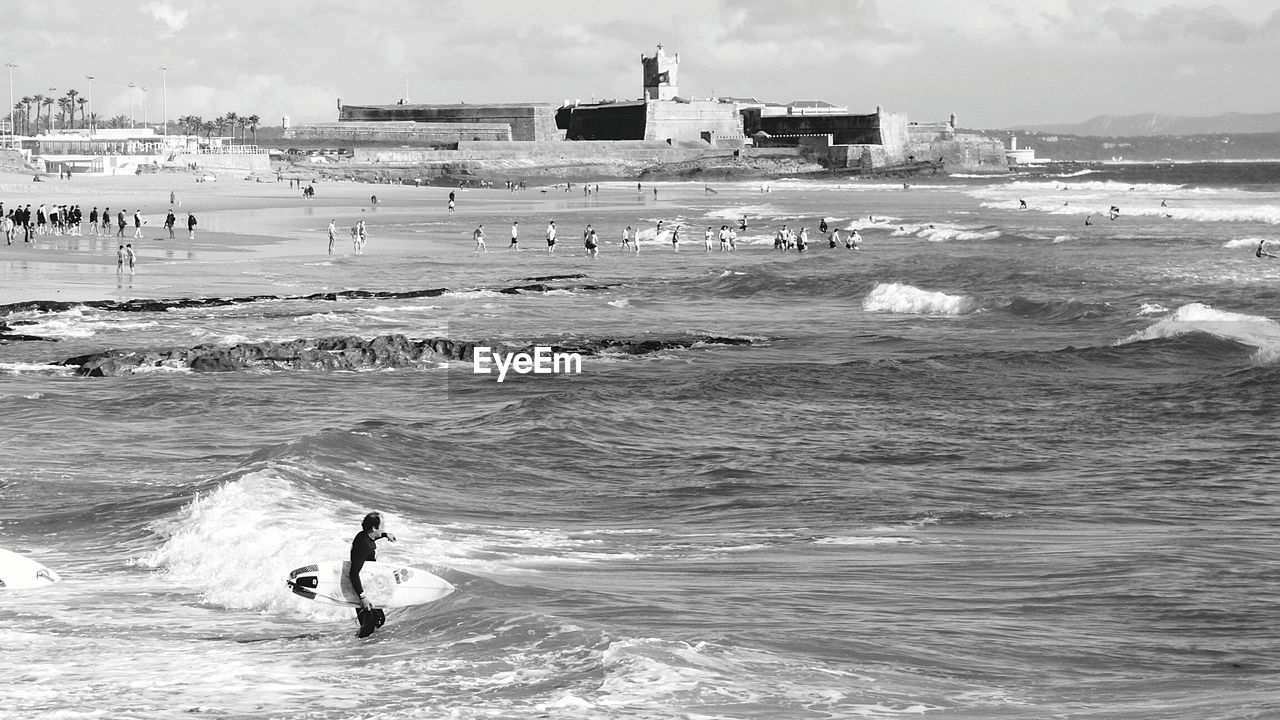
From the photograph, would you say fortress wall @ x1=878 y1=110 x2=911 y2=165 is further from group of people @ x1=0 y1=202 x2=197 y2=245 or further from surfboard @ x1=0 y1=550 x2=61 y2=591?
surfboard @ x1=0 y1=550 x2=61 y2=591

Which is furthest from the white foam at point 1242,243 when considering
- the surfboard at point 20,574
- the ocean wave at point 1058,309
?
the surfboard at point 20,574

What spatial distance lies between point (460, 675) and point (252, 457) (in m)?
6.66

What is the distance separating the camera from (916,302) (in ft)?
98.8

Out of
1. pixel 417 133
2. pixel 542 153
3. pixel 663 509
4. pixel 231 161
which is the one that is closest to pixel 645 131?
pixel 542 153

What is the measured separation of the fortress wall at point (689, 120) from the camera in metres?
132

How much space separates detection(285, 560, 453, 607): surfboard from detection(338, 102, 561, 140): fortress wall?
123 m

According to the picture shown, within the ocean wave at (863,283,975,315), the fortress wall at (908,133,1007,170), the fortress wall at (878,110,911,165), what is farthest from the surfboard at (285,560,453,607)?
the fortress wall at (908,133,1007,170)

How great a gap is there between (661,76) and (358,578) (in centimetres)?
13496

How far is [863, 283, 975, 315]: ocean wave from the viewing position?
29703 mm

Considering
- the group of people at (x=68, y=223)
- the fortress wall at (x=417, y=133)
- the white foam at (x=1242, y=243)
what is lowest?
the white foam at (x=1242, y=243)

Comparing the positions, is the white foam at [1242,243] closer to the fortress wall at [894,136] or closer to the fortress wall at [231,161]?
the fortress wall at [231,161]

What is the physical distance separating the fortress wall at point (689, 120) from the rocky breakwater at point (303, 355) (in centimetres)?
11159

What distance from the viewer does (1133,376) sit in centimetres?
2053

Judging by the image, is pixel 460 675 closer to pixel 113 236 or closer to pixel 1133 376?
pixel 1133 376
